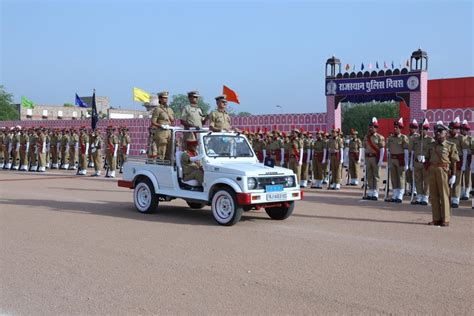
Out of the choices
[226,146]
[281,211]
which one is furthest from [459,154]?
[226,146]

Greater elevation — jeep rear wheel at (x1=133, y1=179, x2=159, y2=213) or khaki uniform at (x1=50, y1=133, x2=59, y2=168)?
khaki uniform at (x1=50, y1=133, x2=59, y2=168)

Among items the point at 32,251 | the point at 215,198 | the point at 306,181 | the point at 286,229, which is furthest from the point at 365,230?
the point at 306,181

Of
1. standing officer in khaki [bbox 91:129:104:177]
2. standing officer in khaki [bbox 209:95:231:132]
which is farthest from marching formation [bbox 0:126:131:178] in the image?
standing officer in khaki [bbox 209:95:231:132]

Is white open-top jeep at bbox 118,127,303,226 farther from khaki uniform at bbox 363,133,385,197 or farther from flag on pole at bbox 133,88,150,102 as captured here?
flag on pole at bbox 133,88,150,102

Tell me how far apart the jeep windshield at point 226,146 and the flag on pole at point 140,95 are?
90.9 feet

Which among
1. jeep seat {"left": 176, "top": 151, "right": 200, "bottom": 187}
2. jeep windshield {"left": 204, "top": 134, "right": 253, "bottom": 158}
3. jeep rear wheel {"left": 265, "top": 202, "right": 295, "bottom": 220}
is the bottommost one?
jeep rear wheel {"left": 265, "top": 202, "right": 295, "bottom": 220}

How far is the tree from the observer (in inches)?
2694

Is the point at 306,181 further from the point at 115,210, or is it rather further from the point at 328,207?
the point at 115,210

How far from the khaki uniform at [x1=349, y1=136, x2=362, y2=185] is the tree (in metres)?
58.9

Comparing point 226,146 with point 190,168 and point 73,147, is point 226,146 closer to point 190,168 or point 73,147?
point 190,168

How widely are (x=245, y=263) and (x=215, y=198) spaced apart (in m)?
3.25

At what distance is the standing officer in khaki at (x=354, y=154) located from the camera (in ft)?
60.4

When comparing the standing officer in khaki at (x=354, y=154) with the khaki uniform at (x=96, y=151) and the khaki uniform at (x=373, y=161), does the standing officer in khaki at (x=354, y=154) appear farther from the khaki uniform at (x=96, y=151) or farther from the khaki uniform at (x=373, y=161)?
the khaki uniform at (x=96, y=151)

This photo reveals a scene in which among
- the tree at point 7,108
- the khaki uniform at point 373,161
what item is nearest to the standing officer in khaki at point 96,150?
the khaki uniform at point 373,161
